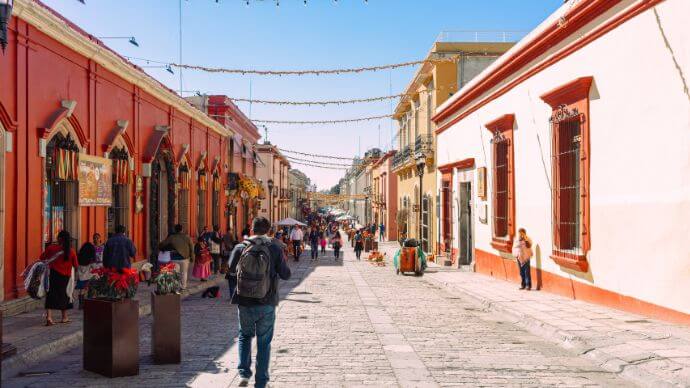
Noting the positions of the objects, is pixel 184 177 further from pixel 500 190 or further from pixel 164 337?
pixel 164 337

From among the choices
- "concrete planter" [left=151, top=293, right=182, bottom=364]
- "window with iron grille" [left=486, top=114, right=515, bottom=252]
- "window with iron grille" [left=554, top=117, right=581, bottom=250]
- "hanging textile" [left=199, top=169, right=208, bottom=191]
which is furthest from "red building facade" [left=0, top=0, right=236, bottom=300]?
"window with iron grille" [left=554, top=117, right=581, bottom=250]

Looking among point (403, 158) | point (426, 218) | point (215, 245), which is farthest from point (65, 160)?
point (403, 158)

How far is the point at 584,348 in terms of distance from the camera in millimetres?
7418

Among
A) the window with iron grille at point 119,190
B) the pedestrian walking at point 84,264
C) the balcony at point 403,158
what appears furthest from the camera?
the balcony at point 403,158

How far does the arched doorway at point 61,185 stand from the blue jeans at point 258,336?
23.1 ft

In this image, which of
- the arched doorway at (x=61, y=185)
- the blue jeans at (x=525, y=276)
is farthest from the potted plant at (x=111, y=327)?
the blue jeans at (x=525, y=276)

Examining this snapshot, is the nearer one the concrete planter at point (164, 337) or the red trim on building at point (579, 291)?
the concrete planter at point (164, 337)

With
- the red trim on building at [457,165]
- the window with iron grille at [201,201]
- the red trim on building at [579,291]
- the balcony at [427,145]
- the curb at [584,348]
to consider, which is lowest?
the curb at [584,348]

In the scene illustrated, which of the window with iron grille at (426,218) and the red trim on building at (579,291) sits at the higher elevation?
the window with iron grille at (426,218)

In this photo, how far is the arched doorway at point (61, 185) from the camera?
38.0ft

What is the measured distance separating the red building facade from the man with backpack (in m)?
5.87

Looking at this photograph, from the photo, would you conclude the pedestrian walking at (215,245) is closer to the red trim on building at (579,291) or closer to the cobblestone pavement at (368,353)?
the cobblestone pavement at (368,353)

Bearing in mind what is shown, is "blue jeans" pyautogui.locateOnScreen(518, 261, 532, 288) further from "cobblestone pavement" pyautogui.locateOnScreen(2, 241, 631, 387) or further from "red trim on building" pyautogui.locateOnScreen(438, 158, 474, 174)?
"red trim on building" pyautogui.locateOnScreen(438, 158, 474, 174)

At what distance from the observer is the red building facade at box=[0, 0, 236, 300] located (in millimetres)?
10094
